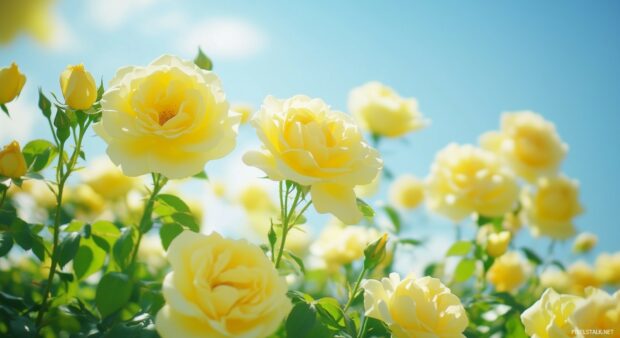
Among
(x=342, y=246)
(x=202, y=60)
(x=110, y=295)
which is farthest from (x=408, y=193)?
(x=110, y=295)

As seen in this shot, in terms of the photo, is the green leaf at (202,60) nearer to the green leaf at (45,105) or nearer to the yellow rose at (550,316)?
the green leaf at (45,105)

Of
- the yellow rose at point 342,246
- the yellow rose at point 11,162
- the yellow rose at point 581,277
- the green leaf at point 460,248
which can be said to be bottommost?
the yellow rose at point 11,162

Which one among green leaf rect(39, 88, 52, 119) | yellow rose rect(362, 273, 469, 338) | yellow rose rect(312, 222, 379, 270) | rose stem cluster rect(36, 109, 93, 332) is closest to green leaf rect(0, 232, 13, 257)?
rose stem cluster rect(36, 109, 93, 332)

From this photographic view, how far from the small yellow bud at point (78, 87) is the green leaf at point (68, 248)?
1.03 ft

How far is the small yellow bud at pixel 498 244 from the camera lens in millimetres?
1795

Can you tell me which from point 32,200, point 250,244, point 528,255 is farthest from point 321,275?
point 32,200

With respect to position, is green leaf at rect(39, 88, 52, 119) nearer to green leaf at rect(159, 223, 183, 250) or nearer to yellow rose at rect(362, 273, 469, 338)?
green leaf at rect(159, 223, 183, 250)

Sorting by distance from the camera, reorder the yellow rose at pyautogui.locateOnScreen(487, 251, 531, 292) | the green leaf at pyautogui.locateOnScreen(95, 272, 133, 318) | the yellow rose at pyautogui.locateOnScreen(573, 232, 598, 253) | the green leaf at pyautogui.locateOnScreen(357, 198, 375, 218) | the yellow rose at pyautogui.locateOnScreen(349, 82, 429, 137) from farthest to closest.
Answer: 1. the yellow rose at pyautogui.locateOnScreen(573, 232, 598, 253)
2. the yellow rose at pyautogui.locateOnScreen(349, 82, 429, 137)
3. the yellow rose at pyautogui.locateOnScreen(487, 251, 531, 292)
4. the green leaf at pyautogui.locateOnScreen(357, 198, 375, 218)
5. the green leaf at pyautogui.locateOnScreen(95, 272, 133, 318)

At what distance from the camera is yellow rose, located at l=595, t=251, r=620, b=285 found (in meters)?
3.96

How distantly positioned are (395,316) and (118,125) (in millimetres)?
734

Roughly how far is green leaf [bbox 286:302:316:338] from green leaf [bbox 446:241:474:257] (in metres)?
1.01

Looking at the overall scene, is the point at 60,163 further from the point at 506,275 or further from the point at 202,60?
the point at 506,275

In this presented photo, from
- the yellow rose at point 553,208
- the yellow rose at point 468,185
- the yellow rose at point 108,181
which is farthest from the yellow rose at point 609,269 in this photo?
the yellow rose at point 108,181

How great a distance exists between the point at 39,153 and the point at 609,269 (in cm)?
425
